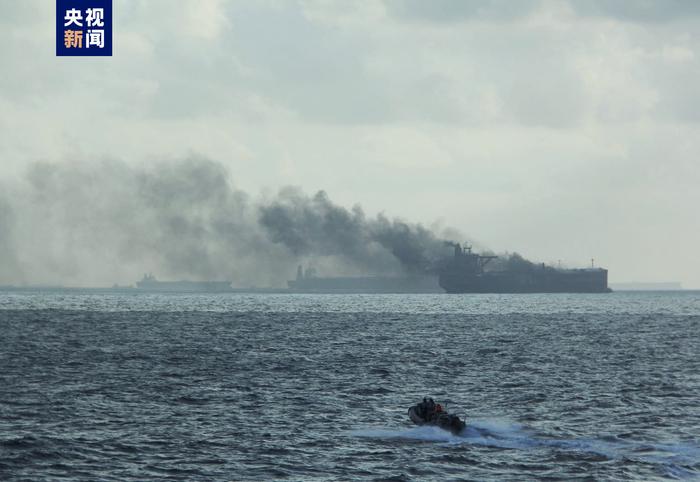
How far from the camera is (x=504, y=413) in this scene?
172 feet

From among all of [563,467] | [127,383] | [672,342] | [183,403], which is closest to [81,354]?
[127,383]

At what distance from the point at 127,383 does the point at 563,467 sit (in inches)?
1432

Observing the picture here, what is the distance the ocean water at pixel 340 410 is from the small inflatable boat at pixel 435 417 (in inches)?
19.6

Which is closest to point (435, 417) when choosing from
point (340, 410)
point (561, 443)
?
point (561, 443)

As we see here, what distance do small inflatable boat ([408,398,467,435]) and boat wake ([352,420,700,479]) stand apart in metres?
0.36

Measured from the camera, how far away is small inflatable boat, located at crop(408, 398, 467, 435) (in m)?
46.4

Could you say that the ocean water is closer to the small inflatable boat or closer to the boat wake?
the boat wake

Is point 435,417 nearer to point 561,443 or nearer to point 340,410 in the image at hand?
point 561,443

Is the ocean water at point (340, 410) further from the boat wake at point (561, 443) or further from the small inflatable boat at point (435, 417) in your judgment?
the small inflatable boat at point (435, 417)

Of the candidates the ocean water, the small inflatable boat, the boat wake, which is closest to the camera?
the ocean water

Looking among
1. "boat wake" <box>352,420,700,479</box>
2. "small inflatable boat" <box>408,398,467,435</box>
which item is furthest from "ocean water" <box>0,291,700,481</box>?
"small inflatable boat" <box>408,398,467,435</box>

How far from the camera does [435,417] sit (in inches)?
1858

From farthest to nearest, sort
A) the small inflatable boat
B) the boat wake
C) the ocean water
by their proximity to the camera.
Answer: the small inflatable boat, the boat wake, the ocean water

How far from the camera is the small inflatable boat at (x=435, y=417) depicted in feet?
152
